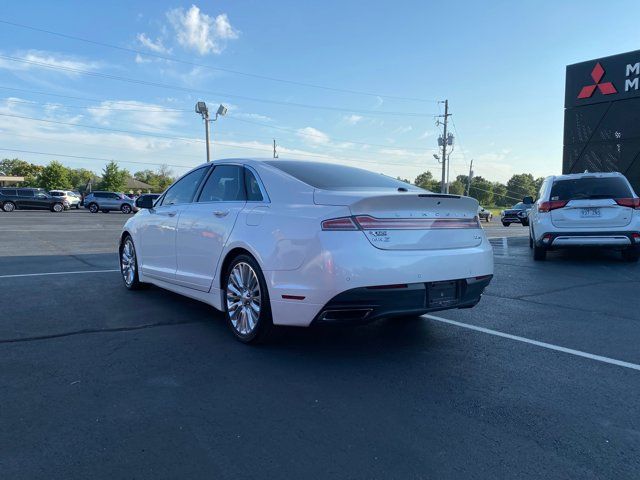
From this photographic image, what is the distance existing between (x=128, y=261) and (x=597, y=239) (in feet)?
26.0

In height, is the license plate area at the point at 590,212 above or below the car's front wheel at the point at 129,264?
above

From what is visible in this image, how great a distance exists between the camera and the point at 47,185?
8825 centimetres

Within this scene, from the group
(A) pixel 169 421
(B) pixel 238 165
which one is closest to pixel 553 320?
(B) pixel 238 165

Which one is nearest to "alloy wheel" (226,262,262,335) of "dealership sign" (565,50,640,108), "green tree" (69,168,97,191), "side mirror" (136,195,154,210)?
"side mirror" (136,195,154,210)

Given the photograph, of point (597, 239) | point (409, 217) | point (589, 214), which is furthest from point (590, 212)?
point (409, 217)

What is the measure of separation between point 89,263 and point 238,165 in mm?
5735

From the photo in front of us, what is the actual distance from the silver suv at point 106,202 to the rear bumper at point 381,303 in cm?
4041

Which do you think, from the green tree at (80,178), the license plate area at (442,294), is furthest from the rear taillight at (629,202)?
the green tree at (80,178)

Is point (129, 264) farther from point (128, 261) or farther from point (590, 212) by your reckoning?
point (590, 212)

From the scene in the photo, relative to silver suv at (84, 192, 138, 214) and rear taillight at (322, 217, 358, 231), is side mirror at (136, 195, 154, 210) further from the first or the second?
silver suv at (84, 192, 138, 214)

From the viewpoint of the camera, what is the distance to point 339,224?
367 centimetres

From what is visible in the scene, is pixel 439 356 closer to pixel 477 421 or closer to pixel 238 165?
pixel 477 421

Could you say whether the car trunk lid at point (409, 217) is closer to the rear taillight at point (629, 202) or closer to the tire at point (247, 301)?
the tire at point (247, 301)

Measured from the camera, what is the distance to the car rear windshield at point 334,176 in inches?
170
